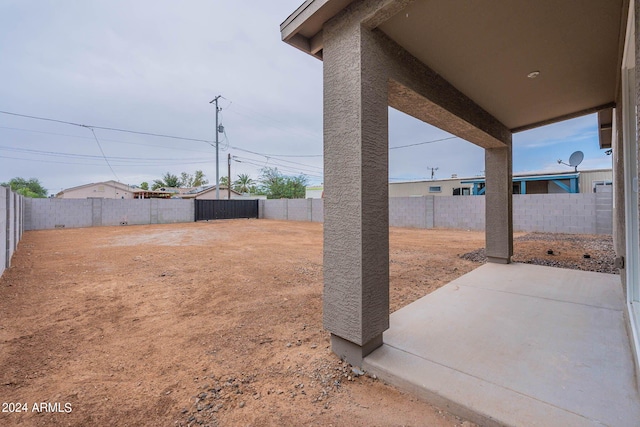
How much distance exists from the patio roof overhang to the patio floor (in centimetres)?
234

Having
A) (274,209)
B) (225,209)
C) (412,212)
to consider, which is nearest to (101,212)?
(225,209)

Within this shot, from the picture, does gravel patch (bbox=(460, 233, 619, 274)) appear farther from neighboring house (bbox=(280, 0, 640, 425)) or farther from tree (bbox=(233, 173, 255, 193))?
tree (bbox=(233, 173, 255, 193))

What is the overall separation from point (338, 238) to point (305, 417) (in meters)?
1.08

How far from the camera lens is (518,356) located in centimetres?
188

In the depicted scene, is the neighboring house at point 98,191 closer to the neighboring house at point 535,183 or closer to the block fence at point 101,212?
the block fence at point 101,212

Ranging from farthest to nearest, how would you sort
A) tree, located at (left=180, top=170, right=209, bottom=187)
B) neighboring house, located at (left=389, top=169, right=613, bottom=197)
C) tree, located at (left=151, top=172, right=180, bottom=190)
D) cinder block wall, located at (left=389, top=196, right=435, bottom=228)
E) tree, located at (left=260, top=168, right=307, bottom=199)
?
1. tree, located at (left=180, top=170, right=209, bottom=187)
2. tree, located at (left=151, top=172, right=180, bottom=190)
3. tree, located at (left=260, top=168, right=307, bottom=199)
4. neighboring house, located at (left=389, top=169, right=613, bottom=197)
5. cinder block wall, located at (left=389, top=196, right=435, bottom=228)

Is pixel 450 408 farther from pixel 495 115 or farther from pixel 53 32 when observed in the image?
pixel 53 32

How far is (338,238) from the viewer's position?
77.0 inches

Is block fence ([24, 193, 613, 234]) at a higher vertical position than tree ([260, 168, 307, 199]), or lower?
lower

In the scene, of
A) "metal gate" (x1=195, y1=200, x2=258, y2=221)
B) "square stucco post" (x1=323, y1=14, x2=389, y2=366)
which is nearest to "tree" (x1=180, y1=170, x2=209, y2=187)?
"metal gate" (x1=195, y1=200, x2=258, y2=221)

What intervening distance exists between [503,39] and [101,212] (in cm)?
1735

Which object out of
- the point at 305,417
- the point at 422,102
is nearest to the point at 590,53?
the point at 422,102

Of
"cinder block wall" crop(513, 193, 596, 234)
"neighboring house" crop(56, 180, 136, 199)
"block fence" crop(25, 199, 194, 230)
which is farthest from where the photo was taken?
"neighboring house" crop(56, 180, 136, 199)

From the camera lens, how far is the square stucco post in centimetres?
Answer: 181
